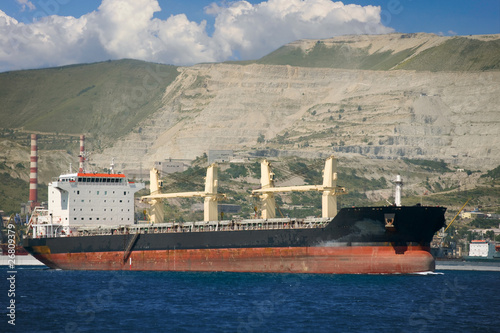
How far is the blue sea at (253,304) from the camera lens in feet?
127

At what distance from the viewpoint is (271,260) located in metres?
61.3

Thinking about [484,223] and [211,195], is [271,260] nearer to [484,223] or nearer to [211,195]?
[211,195]

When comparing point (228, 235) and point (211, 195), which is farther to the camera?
point (211, 195)

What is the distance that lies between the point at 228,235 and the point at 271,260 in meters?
4.14

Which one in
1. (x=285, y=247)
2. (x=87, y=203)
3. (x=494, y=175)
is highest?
(x=494, y=175)

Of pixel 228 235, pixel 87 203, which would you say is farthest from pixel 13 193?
pixel 228 235

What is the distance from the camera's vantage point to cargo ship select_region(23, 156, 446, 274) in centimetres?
5744

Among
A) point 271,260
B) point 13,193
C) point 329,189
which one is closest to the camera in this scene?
point 271,260

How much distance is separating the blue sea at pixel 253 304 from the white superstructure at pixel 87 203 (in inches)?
413

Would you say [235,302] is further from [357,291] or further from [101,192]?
[101,192]

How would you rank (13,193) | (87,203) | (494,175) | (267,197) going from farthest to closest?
1. (494,175)
2. (13,193)
3. (87,203)
4. (267,197)

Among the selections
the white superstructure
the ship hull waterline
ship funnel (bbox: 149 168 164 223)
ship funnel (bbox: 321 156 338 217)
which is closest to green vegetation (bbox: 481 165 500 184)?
ship funnel (bbox: 149 168 164 223)

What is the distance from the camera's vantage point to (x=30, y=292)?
5197 centimetres

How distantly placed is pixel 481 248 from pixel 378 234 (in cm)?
4722
